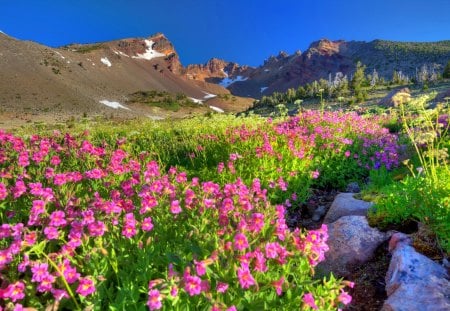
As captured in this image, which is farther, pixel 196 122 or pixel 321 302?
pixel 196 122

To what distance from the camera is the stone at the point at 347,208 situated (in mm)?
6645

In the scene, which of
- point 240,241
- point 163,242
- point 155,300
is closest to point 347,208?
point 163,242

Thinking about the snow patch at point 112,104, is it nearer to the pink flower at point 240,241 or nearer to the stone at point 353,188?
the stone at point 353,188

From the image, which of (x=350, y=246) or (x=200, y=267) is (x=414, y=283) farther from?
(x=200, y=267)

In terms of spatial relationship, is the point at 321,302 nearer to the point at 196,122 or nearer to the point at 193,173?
the point at 193,173

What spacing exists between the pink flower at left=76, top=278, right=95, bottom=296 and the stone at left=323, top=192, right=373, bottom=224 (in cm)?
488

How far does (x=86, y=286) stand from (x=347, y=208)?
5092 millimetres

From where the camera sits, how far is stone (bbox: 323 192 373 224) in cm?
664

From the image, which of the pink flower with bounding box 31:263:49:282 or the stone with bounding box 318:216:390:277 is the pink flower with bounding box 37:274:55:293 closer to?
the pink flower with bounding box 31:263:49:282

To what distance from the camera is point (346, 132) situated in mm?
12117

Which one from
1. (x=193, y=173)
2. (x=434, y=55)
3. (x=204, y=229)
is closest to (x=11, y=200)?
(x=204, y=229)

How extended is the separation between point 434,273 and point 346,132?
27.2ft

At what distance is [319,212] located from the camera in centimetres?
773

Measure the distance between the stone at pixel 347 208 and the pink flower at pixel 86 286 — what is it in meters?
4.88
